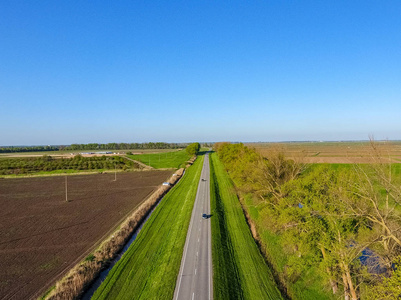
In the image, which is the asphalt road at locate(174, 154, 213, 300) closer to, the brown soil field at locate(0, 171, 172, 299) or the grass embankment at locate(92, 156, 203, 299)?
the grass embankment at locate(92, 156, 203, 299)

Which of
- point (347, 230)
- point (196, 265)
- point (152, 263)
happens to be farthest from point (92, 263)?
point (347, 230)

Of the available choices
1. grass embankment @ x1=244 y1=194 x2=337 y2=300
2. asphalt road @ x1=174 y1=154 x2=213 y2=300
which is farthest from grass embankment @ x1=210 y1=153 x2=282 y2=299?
grass embankment @ x1=244 y1=194 x2=337 y2=300

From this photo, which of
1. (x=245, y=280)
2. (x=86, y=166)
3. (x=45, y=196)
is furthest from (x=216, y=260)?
(x=86, y=166)

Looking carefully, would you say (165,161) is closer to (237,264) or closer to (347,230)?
(237,264)

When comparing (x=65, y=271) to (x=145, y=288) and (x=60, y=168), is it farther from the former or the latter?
(x=60, y=168)

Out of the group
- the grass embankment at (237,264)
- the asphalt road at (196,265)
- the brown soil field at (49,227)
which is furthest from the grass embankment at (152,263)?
the brown soil field at (49,227)

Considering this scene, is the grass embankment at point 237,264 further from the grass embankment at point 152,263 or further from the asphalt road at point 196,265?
the grass embankment at point 152,263
